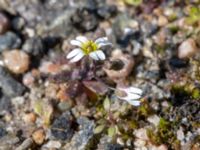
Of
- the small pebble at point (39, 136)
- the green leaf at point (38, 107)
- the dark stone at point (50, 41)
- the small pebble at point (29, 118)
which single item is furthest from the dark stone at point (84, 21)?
the small pebble at point (39, 136)

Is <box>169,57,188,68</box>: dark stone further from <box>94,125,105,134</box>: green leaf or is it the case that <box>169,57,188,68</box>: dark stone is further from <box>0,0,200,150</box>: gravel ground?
<box>94,125,105,134</box>: green leaf

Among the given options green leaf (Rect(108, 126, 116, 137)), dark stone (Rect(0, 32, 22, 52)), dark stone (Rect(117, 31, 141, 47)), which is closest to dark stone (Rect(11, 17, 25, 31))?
dark stone (Rect(0, 32, 22, 52))

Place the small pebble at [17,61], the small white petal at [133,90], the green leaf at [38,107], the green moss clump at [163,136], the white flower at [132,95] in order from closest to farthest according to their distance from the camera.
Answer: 1. the green moss clump at [163,136]
2. the white flower at [132,95]
3. the small white petal at [133,90]
4. the green leaf at [38,107]
5. the small pebble at [17,61]

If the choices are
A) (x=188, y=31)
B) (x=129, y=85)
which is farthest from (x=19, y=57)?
(x=188, y=31)

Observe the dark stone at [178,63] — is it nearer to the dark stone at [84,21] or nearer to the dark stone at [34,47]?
the dark stone at [84,21]

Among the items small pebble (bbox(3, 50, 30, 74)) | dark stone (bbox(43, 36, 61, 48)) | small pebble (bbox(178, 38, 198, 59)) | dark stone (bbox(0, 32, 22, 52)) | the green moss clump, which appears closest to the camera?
the green moss clump

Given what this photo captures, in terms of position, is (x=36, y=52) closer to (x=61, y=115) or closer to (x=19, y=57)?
(x=19, y=57)
